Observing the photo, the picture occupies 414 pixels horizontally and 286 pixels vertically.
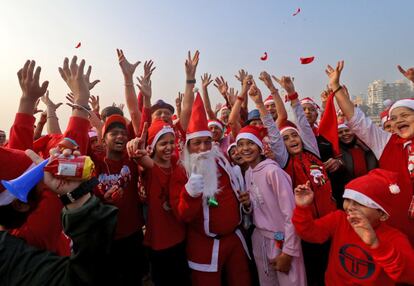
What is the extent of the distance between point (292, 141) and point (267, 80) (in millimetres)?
1203

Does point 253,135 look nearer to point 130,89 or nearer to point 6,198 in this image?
point 130,89

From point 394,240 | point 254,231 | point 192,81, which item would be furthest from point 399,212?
point 192,81

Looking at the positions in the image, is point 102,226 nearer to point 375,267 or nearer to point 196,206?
point 196,206

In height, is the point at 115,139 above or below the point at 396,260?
above

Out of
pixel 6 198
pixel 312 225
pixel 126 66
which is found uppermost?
pixel 126 66

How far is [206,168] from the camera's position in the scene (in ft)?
9.61

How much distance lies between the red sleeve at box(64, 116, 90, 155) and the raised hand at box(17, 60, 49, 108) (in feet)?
1.23

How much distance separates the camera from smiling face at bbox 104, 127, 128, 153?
10.0ft

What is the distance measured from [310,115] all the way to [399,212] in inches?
90.8

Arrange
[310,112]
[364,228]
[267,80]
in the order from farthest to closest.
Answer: [310,112]
[267,80]
[364,228]

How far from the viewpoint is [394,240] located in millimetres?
1953

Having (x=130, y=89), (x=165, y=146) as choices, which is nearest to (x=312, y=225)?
(x=165, y=146)

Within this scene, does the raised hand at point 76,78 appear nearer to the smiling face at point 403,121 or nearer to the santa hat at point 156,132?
the santa hat at point 156,132

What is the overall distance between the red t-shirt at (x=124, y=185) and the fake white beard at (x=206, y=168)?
70 cm
